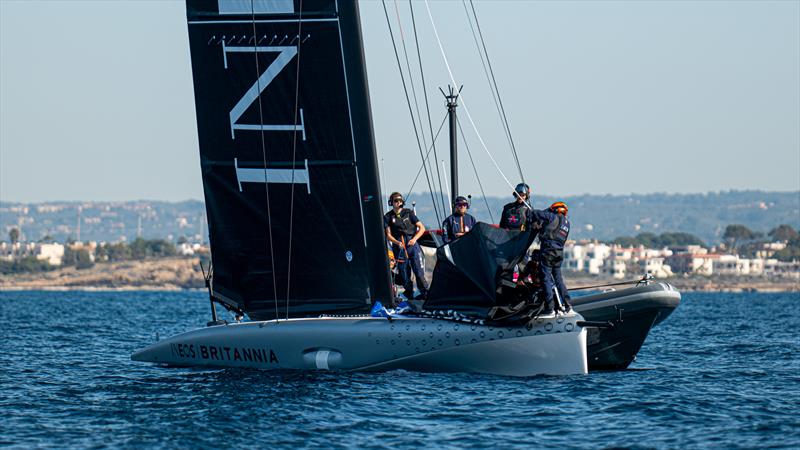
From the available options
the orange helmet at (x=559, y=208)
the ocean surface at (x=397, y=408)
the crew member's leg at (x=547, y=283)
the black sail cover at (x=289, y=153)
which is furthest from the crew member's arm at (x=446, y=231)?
the ocean surface at (x=397, y=408)

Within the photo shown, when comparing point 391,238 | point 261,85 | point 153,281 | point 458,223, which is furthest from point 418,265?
point 153,281

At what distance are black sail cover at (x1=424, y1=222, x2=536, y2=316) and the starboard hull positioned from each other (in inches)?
64.0

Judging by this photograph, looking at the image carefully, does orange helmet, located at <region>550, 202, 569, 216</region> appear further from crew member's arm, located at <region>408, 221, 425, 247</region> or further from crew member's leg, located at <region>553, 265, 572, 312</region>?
crew member's arm, located at <region>408, 221, 425, 247</region>

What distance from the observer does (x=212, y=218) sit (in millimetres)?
19734

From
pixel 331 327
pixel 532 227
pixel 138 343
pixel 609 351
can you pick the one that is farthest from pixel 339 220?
pixel 138 343

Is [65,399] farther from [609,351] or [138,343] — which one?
[138,343]

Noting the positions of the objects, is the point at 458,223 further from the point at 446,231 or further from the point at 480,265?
the point at 480,265

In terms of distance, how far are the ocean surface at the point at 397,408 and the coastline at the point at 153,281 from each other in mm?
152073

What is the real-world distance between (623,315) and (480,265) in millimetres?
2316

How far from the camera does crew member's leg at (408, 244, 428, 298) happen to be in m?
20.4

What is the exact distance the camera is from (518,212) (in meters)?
19.2

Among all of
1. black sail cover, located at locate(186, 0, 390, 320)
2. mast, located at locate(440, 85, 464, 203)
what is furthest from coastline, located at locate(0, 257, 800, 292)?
black sail cover, located at locate(186, 0, 390, 320)

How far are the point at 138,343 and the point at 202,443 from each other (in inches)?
642

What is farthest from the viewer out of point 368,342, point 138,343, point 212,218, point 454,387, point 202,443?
point 138,343
